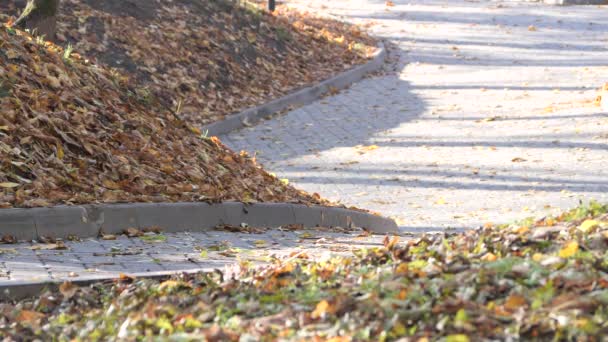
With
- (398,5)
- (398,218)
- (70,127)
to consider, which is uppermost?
(398,5)

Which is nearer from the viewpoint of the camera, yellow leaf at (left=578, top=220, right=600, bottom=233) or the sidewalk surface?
yellow leaf at (left=578, top=220, right=600, bottom=233)

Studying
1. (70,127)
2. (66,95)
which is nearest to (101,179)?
(70,127)

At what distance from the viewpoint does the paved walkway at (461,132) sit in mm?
12008

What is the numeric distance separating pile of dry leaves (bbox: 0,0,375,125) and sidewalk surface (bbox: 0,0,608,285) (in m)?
0.77

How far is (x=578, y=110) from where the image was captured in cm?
1630

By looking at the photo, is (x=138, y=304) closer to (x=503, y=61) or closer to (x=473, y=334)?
(x=473, y=334)

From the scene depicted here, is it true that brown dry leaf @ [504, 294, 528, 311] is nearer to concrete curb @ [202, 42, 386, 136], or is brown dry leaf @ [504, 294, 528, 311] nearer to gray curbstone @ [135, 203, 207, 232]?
gray curbstone @ [135, 203, 207, 232]

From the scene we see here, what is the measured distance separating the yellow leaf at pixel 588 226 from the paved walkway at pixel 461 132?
15.4 feet

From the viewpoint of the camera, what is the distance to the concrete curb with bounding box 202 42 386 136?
15.8 meters

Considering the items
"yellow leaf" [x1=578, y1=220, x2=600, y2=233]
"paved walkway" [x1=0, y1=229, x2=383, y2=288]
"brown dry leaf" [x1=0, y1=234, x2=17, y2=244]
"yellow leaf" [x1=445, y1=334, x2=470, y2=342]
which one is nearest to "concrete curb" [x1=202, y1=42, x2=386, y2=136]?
"paved walkway" [x1=0, y1=229, x2=383, y2=288]

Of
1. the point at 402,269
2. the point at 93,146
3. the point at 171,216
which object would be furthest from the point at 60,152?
the point at 402,269

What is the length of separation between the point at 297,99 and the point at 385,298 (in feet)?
43.2

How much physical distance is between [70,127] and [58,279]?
3.03 metres

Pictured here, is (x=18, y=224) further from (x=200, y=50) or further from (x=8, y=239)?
(x=200, y=50)
